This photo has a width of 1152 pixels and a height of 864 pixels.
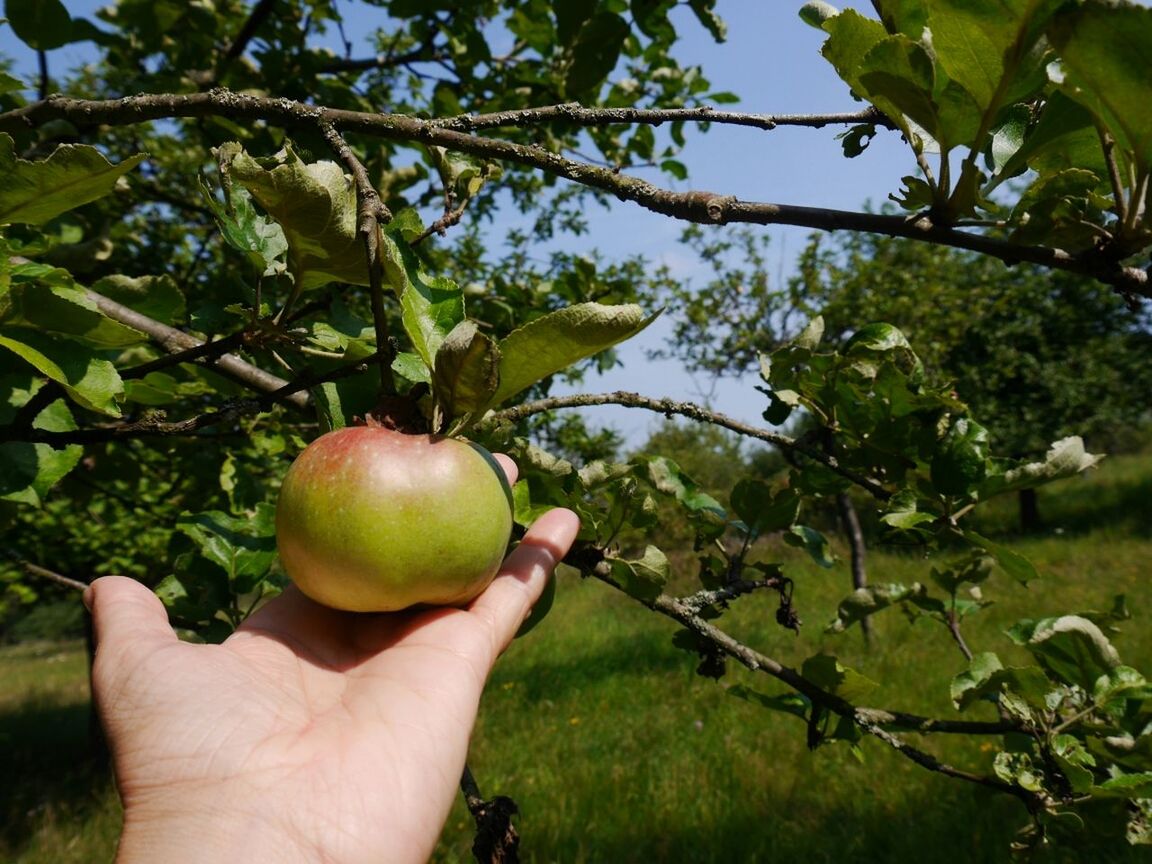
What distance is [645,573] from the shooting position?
1.59 meters

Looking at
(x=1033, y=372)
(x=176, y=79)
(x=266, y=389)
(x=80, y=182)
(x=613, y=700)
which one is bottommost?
(x=613, y=700)

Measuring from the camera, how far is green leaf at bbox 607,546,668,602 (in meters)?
1.58

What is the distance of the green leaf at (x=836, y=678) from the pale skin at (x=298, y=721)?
76 centimetres

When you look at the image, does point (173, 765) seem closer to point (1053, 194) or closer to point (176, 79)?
point (1053, 194)

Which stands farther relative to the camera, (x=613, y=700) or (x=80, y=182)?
(x=613, y=700)

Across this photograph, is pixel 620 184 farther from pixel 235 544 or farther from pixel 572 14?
pixel 572 14

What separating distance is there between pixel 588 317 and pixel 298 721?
32.7 inches

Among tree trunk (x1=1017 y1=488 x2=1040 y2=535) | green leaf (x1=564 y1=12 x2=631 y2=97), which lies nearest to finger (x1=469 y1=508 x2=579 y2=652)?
green leaf (x1=564 y1=12 x2=631 y2=97)

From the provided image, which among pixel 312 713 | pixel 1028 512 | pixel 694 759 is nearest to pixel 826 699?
pixel 312 713

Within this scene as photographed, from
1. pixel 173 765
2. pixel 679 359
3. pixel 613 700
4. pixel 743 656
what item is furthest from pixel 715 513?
pixel 679 359

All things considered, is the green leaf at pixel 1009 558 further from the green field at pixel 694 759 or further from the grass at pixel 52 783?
the grass at pixel 52 783

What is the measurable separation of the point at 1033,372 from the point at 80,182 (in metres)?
21.5

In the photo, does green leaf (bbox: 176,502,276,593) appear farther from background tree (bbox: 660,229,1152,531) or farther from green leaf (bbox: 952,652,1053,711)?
background tree (bbox: 660,229,1152,531)

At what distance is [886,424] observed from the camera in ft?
5.54
